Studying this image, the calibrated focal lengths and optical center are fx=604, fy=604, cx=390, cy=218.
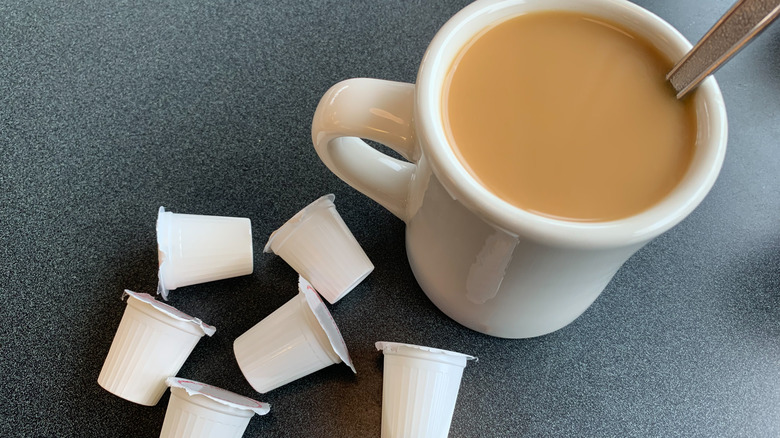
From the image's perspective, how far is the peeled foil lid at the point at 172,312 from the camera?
54cm

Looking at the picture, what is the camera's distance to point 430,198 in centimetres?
46

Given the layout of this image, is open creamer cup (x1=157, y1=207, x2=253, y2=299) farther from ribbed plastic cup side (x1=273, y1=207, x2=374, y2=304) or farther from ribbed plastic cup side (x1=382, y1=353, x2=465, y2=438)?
ribbed plastic cup side (x1=382, y1=353, x2=465, y2=438)

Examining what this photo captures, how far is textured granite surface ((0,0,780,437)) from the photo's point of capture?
1.88 feet

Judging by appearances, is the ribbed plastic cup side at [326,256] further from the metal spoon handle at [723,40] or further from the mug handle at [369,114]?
the metal spoon handle at [723,40]

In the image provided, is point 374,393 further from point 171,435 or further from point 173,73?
point 173,73

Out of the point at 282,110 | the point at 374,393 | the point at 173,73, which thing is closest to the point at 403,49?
the point at 282,110

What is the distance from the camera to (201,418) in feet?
1.72

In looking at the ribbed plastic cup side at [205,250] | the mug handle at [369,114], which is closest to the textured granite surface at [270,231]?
the ribbed plastic cup side at [205,250]

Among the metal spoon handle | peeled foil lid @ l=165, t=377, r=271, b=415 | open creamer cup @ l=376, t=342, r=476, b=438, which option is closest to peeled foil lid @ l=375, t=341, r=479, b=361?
open creamer cup @ l=376, t=342, r=476, b=438

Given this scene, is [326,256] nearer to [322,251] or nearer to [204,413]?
[322,251]

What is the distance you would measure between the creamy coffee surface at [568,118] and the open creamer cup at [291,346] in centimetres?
22

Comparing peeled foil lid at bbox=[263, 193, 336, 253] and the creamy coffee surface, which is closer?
the creamy coffee surface

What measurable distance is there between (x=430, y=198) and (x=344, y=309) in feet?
0.66

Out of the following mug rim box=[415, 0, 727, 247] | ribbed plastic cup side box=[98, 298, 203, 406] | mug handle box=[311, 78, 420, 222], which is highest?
mug rim box=[415, 0, 727, 247]
